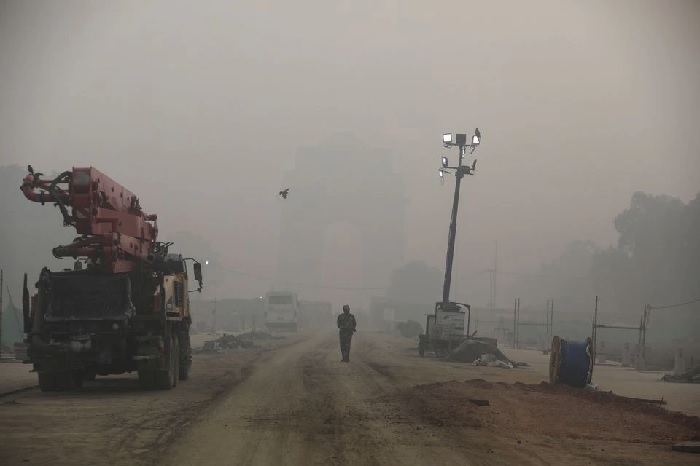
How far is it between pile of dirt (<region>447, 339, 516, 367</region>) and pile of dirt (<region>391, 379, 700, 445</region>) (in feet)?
57.6

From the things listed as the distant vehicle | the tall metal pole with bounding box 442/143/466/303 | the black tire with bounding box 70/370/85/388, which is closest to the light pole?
the tall metal pole with bounding box 442/143/466/303

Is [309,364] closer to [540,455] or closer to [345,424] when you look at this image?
[345,424]

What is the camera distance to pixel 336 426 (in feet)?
46.4

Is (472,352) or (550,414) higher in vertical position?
(550,414)

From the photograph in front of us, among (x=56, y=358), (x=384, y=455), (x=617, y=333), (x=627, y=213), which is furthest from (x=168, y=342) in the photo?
(x=627, y=213)

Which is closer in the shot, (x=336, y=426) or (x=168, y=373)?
(x=336, y=426)

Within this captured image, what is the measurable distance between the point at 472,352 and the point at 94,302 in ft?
76.2

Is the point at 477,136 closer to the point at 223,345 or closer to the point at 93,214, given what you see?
the point at 223,345

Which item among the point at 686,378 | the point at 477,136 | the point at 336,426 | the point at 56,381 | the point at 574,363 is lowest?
the point at 686,378

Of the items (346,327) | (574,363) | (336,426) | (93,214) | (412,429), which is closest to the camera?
(412,429)

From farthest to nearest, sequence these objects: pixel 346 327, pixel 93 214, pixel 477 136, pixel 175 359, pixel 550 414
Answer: pixel 477 136
pixel 346 327
pixel 175 359
pixel 93 214
pixel 550 414

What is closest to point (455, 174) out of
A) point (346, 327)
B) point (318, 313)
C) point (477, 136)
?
point (477, 136)

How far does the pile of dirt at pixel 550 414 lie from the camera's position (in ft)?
46.5

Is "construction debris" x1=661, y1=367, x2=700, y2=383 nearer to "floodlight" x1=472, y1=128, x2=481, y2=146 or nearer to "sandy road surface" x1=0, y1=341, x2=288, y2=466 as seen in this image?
"sandy road surface" x1=0, y1=341, x2=288, y2=466
